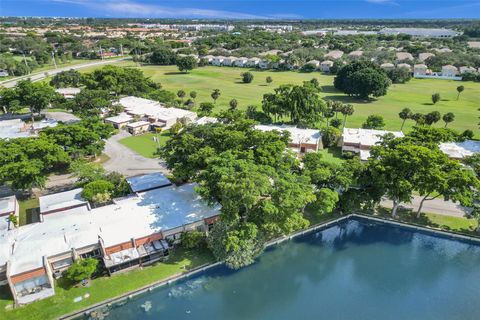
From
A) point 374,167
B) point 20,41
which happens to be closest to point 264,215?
point 374,167

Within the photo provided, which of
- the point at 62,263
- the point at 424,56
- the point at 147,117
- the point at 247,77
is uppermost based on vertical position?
the point at 424,56

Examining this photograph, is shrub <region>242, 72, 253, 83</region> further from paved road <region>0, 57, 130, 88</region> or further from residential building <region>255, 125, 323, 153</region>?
paved road <region>0, 57, 130, 88</region>

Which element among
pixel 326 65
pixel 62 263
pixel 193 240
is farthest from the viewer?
pixel 326 65

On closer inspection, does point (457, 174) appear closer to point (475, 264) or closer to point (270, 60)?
point (475, 264)

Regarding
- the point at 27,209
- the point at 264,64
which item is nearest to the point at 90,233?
the point at 27,209

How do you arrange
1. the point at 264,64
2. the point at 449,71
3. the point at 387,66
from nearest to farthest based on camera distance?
the point at 449,71
the point at 387,66
the point at 264,64

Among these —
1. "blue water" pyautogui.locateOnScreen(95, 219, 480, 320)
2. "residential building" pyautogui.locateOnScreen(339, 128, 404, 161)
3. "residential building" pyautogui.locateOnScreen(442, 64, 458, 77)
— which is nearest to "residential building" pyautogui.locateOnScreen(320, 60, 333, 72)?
"residential building" pyautogui.locateOnScreen(442, 64, 458, 77)

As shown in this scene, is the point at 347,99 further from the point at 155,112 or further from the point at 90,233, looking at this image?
the point at 90,233

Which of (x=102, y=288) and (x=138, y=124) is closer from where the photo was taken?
(x=102, y=288)
